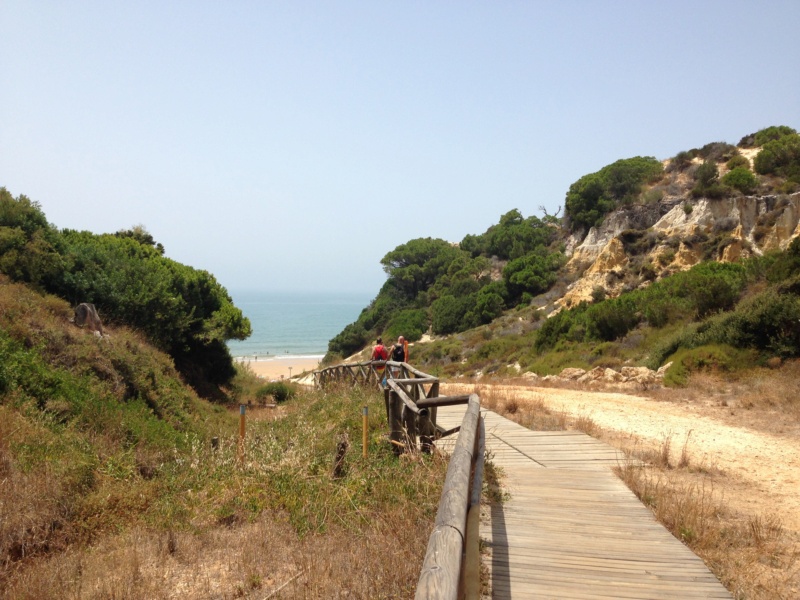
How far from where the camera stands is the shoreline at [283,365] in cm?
6549

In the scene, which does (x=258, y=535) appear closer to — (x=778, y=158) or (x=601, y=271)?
(x=601, y=271)

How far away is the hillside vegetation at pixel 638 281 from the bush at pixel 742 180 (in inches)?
2.9

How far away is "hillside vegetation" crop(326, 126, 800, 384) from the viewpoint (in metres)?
18.8

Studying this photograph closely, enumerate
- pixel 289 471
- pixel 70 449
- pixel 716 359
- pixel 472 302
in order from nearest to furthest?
pixel 289 471, pixel 70 449, pixel 716 359, pixel 472 302

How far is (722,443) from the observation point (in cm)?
1002

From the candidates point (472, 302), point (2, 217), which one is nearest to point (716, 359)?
point (2, 217)

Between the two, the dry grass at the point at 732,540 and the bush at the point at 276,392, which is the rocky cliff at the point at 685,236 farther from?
the dry grass at the point at 732,540

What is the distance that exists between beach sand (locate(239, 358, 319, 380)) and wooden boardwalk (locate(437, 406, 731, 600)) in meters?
58.1

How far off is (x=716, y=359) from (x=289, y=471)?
13.7m

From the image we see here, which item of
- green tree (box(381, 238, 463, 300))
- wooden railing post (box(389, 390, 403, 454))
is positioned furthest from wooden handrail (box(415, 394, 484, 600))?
green tree (box(381, 238, 463, 300))

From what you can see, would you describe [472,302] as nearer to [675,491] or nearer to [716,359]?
[716,359]

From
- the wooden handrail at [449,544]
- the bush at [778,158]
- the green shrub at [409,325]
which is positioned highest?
the bush at [778,158]

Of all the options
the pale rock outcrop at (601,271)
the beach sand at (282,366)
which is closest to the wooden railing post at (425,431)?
the pale rock outcrop at (601,271)

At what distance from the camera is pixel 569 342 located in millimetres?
28688
